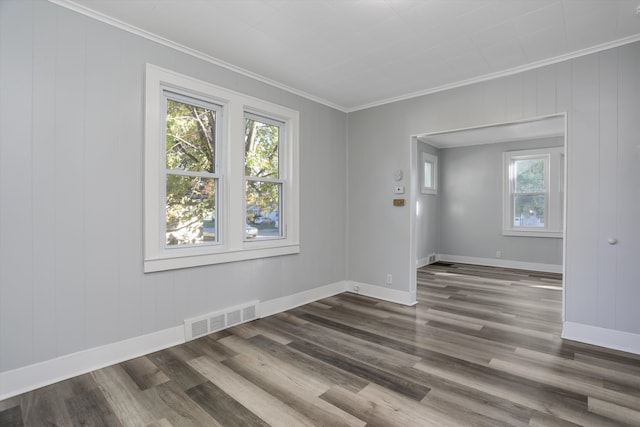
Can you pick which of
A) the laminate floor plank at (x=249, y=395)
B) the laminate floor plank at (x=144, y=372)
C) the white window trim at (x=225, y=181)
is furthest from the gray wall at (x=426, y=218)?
the laminate floor plank at (x=144, y=372)

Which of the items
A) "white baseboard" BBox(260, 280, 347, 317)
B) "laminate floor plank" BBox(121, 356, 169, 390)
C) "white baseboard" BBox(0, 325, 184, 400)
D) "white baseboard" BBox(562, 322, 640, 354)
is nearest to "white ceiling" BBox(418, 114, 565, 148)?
"white baseboard" BBox(260, 280, 347, 317)

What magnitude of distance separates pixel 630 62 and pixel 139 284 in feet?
15.6

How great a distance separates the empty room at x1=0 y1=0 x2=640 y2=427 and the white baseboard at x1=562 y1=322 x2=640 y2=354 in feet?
0.06

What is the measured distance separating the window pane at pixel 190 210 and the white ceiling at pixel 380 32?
127 cm

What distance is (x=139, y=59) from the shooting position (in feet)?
9.19

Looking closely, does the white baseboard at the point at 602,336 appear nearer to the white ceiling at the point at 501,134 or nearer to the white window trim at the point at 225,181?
the white window trim at the point at 225,181

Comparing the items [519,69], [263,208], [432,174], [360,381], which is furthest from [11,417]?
[432,174]

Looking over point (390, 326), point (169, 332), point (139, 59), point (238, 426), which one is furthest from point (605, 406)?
point (139, 59)

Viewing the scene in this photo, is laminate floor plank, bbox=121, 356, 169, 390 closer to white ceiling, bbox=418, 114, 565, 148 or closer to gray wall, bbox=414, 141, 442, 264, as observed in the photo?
white ceiling, bbox=418, 114, 565, 148

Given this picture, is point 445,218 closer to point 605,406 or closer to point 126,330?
point 605,406

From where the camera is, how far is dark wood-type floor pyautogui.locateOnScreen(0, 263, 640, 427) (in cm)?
202

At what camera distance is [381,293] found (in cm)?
462

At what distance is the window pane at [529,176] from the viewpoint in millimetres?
6707

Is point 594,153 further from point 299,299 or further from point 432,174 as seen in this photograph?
point 432,174
